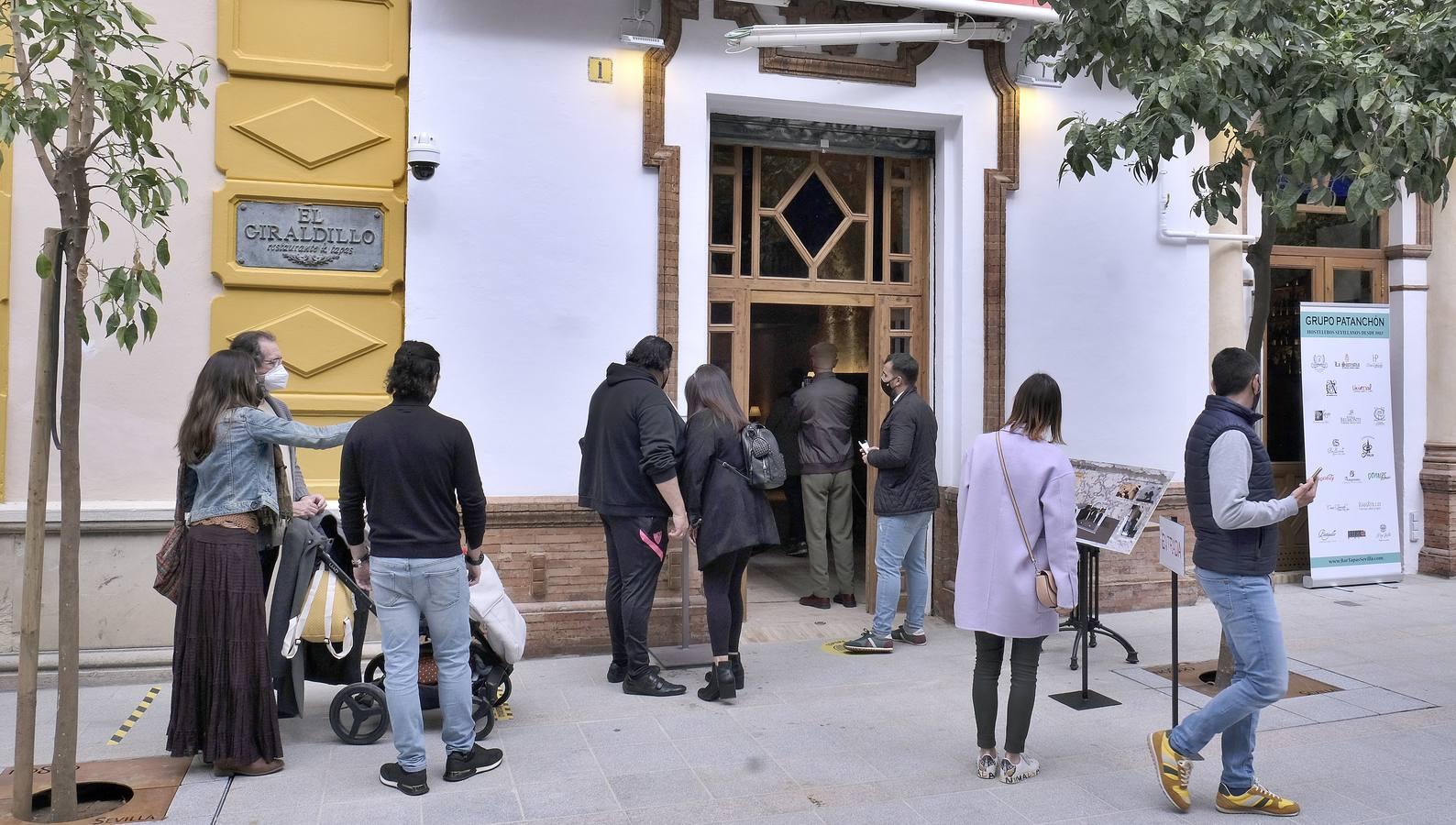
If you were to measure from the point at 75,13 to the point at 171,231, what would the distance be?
2778 mm

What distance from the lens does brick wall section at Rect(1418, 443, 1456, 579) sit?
30.8 ft

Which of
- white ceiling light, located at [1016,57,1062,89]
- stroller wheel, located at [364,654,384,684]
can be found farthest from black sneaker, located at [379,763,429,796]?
white ceiling light, located at [1016,57,1062,89]

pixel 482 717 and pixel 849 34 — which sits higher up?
pixel 849 34

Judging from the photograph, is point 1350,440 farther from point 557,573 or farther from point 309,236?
point 309,236

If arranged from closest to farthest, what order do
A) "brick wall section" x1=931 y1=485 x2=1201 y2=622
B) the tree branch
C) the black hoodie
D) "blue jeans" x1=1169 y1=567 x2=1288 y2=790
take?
the tree branch, "blue jeans" x1=1169 y1=567 x2=1288 y2=790, the black hoodie, "brick wall section" x1=931 y1=485 x2=1201 y2=622

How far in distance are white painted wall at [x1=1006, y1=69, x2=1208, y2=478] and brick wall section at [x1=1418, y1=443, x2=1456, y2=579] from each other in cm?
293

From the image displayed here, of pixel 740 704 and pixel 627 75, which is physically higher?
pixel 627 75

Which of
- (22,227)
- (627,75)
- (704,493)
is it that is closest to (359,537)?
(704,493)

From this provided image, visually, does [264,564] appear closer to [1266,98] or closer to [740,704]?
[740,704]

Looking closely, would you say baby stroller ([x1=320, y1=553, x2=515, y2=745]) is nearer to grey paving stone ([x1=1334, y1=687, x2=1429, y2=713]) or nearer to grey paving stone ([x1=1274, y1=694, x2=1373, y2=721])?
grey paving stone ([x1=1274, y1=694, x2=1373, y2=721])

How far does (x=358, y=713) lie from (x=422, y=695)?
0.30 metres

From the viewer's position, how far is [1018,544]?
4.44 m

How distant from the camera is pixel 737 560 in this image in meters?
5.98

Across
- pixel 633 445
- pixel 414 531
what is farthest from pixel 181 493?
pixel 633 445
